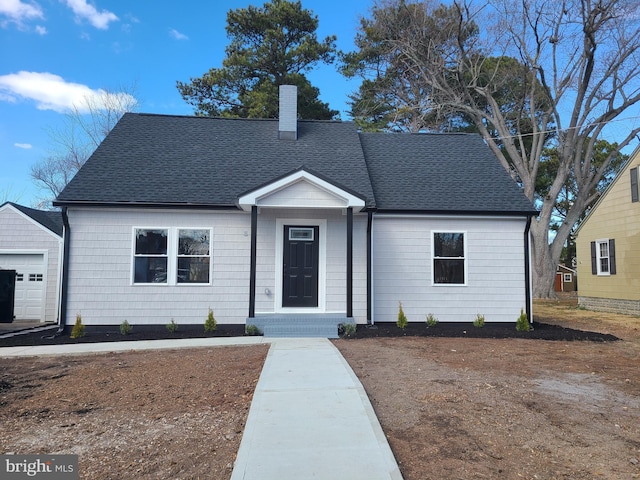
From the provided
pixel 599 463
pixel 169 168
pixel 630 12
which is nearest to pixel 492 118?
pixel 630 12

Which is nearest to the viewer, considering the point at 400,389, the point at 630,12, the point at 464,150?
the point at 400,389

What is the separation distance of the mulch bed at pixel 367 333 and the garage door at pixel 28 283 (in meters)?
2.98

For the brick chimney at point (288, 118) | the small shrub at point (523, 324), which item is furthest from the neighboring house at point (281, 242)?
the brick chimney at point (288, 118)

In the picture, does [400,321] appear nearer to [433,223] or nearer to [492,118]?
[433,223]

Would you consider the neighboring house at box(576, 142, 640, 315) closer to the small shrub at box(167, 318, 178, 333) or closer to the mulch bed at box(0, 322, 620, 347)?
the mulch bed at box(0, 322, 620, 347)

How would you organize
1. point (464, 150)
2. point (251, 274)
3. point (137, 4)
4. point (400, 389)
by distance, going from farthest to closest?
point (137, 4), point (464, 150), point (251, 274), point (400, 389)

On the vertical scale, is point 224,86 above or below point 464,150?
above

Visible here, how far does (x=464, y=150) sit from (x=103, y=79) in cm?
1930

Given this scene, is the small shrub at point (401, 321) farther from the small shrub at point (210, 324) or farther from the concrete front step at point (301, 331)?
the small shrub at point (210, 324)

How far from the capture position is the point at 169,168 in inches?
440

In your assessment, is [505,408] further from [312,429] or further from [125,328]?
[125,328]

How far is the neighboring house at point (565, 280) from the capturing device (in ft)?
121

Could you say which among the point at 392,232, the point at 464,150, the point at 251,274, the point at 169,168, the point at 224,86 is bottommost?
the point at 251,274

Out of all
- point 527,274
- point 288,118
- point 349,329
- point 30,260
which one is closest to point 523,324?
point 527,274
